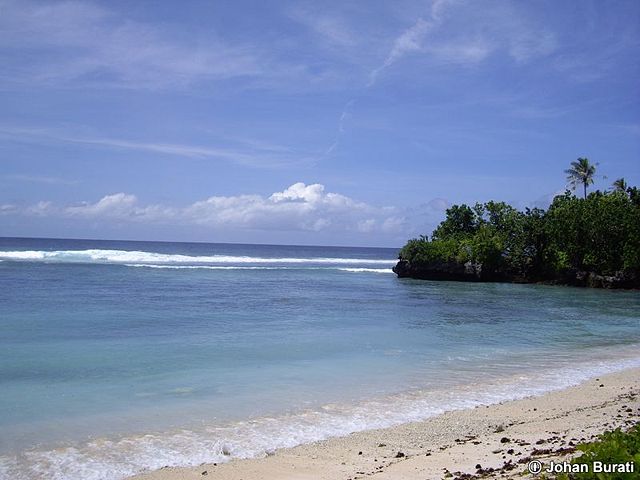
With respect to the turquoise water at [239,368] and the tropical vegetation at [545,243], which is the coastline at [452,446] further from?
the tropical vegetation at [545,243]

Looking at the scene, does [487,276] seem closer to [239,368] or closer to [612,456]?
[239,368]

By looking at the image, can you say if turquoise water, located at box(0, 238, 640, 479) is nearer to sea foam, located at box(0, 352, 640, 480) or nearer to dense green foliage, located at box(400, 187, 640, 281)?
sea foam, located at box(0, 352, 640, 480)

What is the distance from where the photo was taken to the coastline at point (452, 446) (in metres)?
6.66

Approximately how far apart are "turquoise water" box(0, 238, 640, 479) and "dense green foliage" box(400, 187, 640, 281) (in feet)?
67.4

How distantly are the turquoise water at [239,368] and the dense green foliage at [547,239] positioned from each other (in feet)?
67.4

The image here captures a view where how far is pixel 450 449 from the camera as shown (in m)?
7.49

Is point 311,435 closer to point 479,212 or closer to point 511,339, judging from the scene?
point 511,339

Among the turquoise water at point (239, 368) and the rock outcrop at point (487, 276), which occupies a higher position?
the rock outcrop at point (487, 276)

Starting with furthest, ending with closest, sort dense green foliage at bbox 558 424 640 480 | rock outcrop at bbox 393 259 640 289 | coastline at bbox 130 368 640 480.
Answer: rock outcrop at bbox 393 259 640 289, coastline at bbox 130 368 640 480, dense green foliage at bbox 558 424 640 480

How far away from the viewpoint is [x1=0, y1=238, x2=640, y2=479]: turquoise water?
820cm
